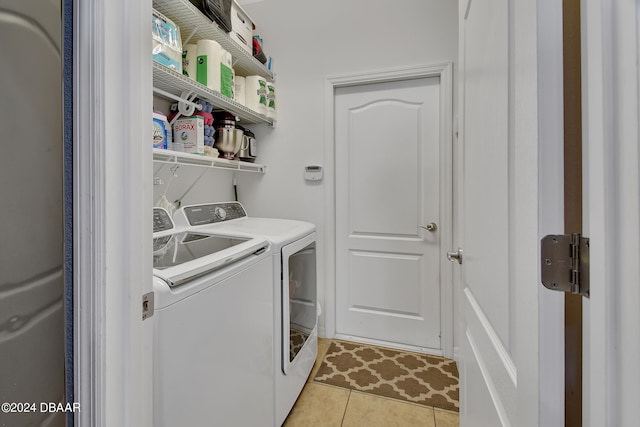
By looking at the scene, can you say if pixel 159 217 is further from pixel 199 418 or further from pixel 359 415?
pixel 359 415

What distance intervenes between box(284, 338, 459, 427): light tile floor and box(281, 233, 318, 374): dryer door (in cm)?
30

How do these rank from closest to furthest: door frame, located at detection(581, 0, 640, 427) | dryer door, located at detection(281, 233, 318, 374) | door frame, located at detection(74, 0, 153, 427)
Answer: door frame, located at detection(581, 0, 640, 427)
door frame, located at detection(74, 0, 153, 427)
dryer door, located at detection(281, 233, 318, 374)

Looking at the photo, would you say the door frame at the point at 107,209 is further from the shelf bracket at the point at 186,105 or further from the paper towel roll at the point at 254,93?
the paper towel roll at the point at 254,93

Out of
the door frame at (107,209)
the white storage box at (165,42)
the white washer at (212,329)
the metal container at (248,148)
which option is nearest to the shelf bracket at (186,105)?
the white storage box at (165,42)

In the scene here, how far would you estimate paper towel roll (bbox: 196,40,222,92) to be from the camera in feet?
5.47

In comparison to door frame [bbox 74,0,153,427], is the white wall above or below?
above

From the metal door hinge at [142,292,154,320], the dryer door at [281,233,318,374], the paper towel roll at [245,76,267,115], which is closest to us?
the metal door hinge at [142,292,154,320]

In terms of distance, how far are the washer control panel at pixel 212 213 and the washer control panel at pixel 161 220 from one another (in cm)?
14

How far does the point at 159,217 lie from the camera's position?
1464 mm

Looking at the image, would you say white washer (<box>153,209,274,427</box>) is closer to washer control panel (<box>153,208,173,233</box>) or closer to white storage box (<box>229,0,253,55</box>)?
washer control panel (<box>153,208,173,233</box>)

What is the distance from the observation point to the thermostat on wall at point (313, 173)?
233 centimetres

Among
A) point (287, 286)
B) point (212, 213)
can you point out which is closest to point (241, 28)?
point (212, 213)

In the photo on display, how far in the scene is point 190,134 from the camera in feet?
5.46

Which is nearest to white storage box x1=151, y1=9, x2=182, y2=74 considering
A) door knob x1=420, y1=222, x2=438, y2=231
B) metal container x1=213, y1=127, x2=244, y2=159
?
metal container x1=213, y1=127, x2=244, y2=159
